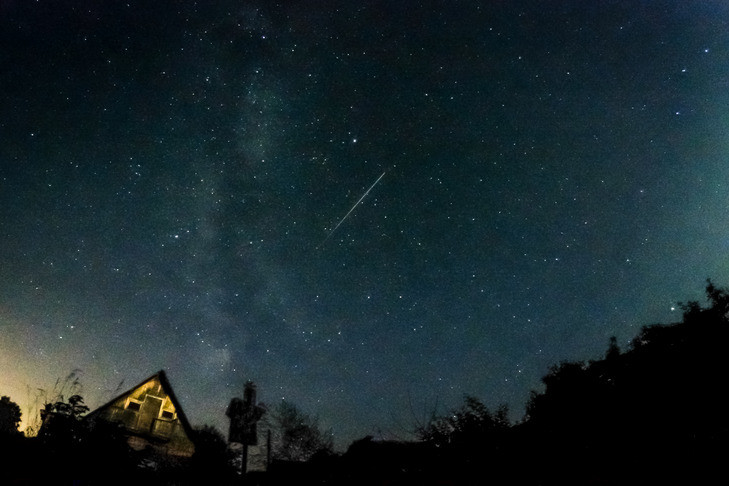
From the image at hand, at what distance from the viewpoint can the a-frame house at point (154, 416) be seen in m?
20.5

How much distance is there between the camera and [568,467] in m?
5.51

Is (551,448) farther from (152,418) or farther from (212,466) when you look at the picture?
(152,418)

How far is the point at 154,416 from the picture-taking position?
2178 cm

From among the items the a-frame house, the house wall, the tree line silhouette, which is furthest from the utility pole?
the house wall

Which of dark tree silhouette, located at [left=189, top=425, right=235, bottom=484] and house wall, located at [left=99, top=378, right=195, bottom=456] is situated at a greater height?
house wall, located at [left=99, top=378, right=195, bottom=456]

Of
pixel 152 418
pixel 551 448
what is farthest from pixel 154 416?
pixel 551 448

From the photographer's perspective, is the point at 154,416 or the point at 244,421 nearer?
the point at 244,421

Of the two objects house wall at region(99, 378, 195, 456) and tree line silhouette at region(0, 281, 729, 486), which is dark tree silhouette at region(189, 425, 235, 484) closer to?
tree line silhouette at region(0, 281, 729, 486)

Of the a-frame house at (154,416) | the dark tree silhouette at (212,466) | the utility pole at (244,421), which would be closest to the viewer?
the utility pole at (244,421)

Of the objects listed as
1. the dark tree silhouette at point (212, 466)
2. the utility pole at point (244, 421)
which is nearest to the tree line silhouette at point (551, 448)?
the dark tree silhouette at point (212, 466)

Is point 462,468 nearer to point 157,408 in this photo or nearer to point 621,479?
point 621,479

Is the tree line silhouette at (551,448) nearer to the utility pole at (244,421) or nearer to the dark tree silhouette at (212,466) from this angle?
the dark tree silhouette at (212,466)

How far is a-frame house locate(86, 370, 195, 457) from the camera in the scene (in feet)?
67.2

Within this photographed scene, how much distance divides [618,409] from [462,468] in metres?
8.85
